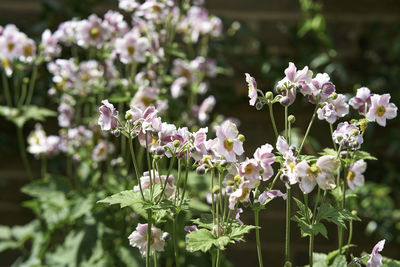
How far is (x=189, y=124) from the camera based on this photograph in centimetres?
215

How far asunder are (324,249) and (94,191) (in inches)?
48.4

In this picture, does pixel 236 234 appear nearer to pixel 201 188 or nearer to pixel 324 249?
pixel 201 188

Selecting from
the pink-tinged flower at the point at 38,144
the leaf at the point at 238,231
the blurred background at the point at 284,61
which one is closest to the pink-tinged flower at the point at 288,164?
the leaf at the point at 238,231

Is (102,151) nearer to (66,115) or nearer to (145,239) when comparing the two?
(66,115)

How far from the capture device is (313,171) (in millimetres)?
988

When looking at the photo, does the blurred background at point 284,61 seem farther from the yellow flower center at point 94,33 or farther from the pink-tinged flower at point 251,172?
the pink-tinged flower at point 251,172

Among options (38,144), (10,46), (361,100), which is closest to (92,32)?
(10,46)

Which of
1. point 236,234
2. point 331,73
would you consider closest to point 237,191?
point 236,234

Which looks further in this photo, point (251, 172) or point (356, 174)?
point (356, 174)

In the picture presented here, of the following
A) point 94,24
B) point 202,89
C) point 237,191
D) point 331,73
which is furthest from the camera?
point 331,73

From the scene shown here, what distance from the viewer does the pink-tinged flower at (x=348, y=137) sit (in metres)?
1.06

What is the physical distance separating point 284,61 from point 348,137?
5.70 feet

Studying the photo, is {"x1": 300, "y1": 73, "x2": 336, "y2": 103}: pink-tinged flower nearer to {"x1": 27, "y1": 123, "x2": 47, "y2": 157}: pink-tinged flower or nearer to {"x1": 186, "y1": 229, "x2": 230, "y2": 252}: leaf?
{"x1": 186, "y1": 229, "x2": 230, "y2": 252}: leaf

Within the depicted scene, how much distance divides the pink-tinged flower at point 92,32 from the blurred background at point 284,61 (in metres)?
0.77
